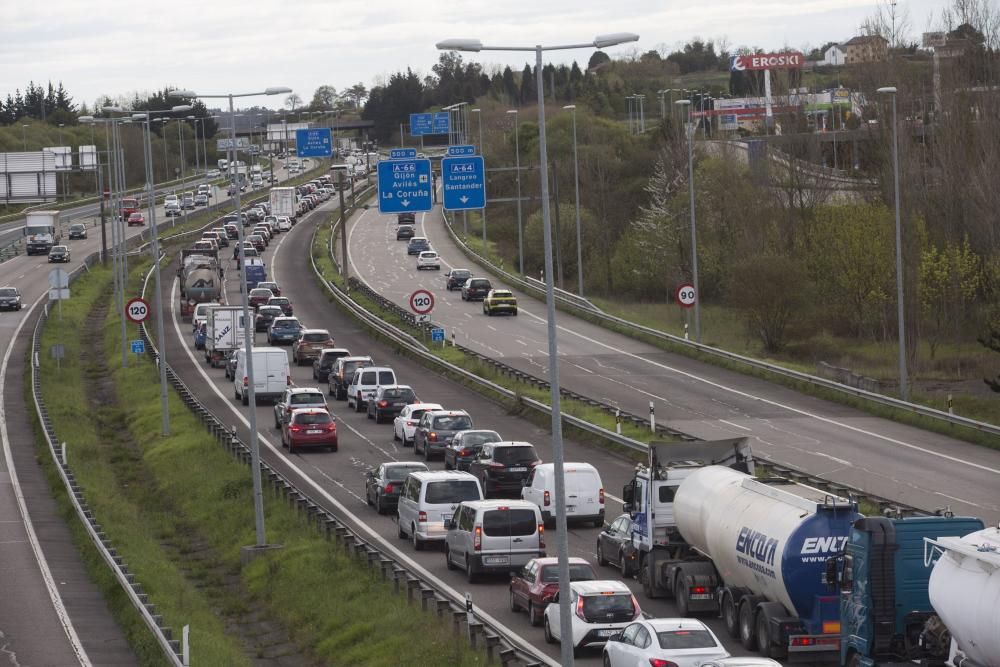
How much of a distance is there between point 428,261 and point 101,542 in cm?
6886

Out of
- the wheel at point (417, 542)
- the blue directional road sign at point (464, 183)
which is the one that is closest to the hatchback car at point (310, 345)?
the blue directional road sign at point (464, 183)

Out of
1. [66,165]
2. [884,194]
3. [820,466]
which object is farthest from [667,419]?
[66,165]

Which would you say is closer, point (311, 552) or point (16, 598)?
point (16, 598)

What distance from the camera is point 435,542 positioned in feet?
109

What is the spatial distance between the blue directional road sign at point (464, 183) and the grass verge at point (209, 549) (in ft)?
39.9

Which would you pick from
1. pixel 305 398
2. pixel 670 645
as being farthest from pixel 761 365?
pixel 670 645

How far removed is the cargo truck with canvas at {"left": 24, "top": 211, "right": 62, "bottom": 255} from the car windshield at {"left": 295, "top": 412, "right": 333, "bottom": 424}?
7778 centimetres

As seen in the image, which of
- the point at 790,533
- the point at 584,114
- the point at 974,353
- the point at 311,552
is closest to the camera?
the point at 790,533

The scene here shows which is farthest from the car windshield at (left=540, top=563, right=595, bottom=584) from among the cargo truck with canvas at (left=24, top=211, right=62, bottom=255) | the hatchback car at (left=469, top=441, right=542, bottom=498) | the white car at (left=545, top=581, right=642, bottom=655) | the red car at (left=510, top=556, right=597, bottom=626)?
the cargo truck with canvas at (left=24, top=211, right=62, bottom=255)

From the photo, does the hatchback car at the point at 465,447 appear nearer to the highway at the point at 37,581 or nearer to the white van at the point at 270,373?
the highway at the point at 37,581

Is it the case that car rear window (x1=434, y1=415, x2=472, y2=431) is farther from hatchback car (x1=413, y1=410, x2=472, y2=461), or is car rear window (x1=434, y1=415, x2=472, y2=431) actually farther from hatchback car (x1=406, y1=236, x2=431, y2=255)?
hatchback car (x1=406, y1=236, x2=431, y2=255)

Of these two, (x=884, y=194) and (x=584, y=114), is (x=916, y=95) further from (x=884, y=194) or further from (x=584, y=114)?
(x=584, y=114)

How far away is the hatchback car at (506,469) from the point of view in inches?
1463

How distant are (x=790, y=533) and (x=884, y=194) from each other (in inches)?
2366
